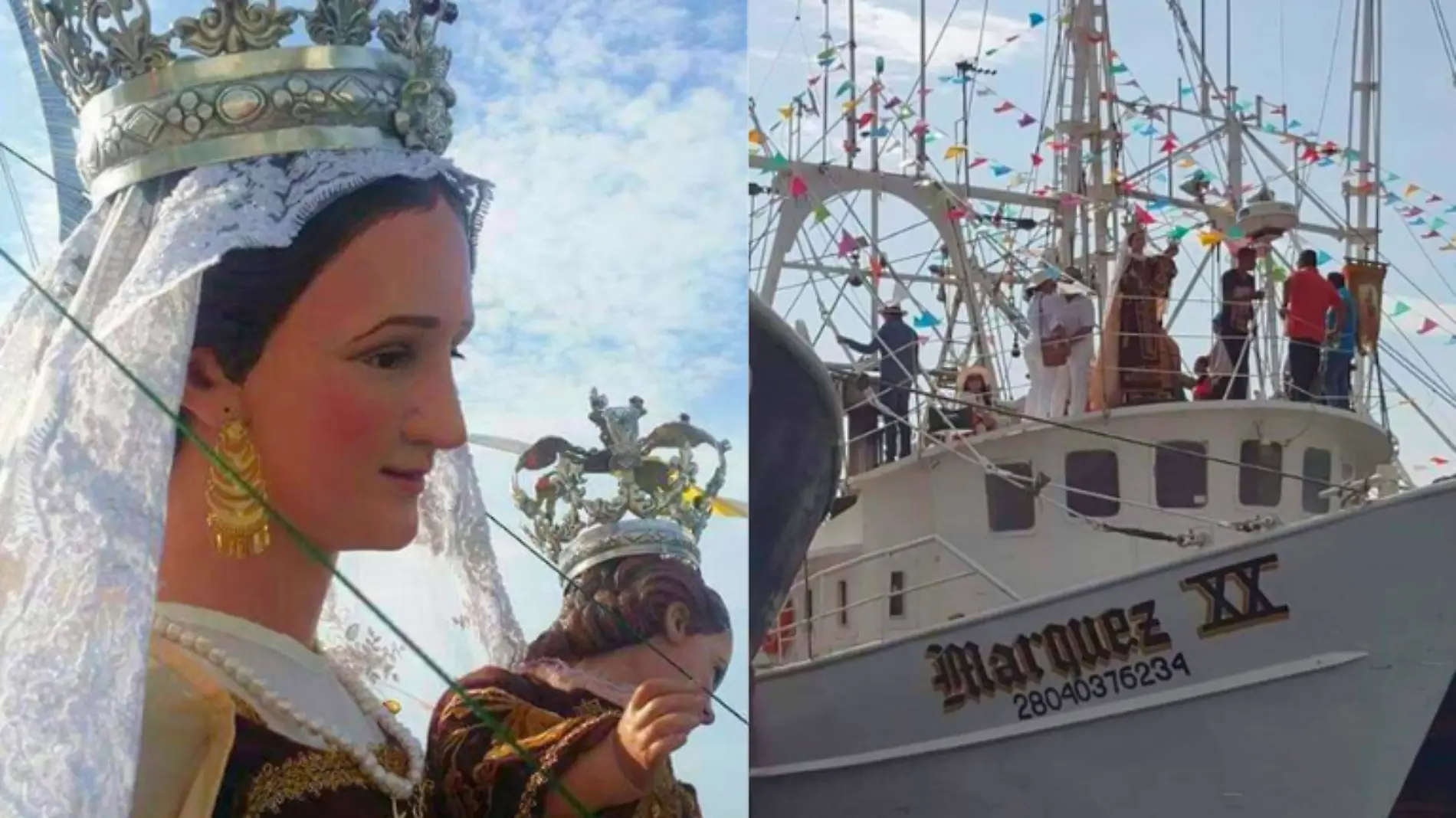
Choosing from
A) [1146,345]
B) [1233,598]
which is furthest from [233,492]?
[1146,345]

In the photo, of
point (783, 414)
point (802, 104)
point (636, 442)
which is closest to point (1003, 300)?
point (802, 104)

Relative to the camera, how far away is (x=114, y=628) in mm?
1291

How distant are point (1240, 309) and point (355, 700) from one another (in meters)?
5.10

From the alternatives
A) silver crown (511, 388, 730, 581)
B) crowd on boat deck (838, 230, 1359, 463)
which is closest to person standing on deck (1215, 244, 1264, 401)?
crowd on boat deck (838, 230, 1359, 463)

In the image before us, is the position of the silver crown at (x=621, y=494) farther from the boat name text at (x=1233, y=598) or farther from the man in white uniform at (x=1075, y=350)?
the man in white uniform at (x=1075, y=350)

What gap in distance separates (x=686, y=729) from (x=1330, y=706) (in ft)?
13.3

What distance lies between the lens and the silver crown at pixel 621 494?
5.32 ft

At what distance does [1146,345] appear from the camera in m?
6.36

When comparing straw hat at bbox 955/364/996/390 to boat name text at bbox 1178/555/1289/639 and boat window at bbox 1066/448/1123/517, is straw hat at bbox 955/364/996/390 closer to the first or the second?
boat window at bbox 1066/448/1123/517

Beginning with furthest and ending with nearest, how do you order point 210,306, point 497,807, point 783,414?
1. point 783,414
2. point 497,807
3. point 210,306

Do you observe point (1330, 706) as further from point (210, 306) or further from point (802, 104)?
point (210, 306)

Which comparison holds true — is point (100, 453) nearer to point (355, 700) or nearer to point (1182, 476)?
point (355, 700)

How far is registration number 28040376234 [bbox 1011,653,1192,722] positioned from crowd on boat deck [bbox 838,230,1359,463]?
0.98 meters

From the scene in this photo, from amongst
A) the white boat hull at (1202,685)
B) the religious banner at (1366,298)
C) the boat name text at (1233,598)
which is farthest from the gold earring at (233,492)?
the religious banner at (1366,298)
